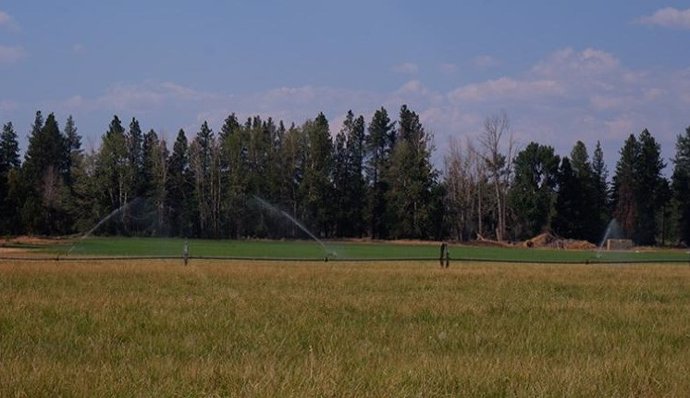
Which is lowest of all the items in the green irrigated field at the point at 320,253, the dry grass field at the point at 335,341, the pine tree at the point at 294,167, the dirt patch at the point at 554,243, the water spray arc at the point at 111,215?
the dry grass field at the point at 335,341

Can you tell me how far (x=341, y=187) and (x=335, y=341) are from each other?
335ft

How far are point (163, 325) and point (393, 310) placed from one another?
3999 mm

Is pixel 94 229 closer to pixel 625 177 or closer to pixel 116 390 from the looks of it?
pixel 625 177

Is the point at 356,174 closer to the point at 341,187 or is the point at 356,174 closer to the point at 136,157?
the point at 341,187

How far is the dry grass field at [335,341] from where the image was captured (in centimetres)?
677

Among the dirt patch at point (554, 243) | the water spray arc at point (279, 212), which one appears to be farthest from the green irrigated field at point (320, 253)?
the water spray arc at point (279, 212)

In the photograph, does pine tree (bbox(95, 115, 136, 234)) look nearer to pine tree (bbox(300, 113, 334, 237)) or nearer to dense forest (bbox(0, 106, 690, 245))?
dense forest (bbox(0, 106, 690, 245))

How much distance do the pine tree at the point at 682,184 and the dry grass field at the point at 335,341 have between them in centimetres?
10478

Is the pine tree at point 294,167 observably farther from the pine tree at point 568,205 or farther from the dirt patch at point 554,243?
the pine tree at point 568,205

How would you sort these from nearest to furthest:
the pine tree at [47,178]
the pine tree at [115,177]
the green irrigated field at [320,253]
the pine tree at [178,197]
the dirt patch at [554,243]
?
1. the green irrigated field at [320,253]
2. the pine tree at [47,178]
3. the dirt patch at [554,243]
4. the pine tree at [115,177]
5. the pine tree at [178,197]

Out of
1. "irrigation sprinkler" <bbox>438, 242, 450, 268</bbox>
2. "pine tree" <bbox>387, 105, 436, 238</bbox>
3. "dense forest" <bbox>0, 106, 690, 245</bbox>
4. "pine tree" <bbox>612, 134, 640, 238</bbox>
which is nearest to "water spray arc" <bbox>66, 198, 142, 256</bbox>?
"dense forest" <bbox>0, 106, 690, 245</bbox>

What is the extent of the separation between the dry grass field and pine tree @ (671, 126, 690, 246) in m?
105

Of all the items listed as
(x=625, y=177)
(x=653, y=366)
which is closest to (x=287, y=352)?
(x=653, y=366)

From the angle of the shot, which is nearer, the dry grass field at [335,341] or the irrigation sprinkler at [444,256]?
the dry grass field at [335,341]
